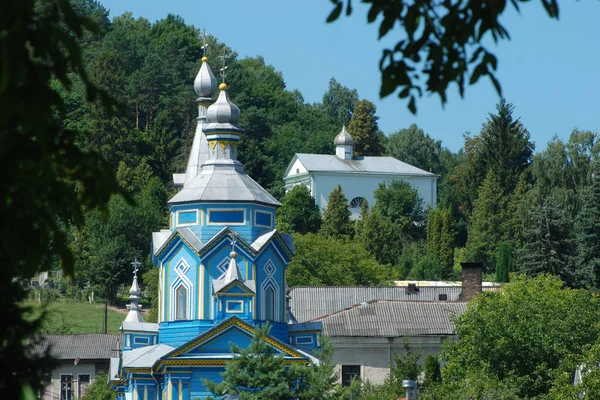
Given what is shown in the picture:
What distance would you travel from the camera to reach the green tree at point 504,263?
7406 centimetres

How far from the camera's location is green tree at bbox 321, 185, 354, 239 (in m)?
80.1

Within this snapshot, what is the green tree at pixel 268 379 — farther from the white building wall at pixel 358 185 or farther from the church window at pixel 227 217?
the white building wall at pixel 358 185

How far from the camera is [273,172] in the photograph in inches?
3698

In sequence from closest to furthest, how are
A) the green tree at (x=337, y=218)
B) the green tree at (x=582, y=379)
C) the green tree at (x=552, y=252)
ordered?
the green tree at (x=582, y=379)
the green tree at (x=552, y=252)
the green tree at (x=337, y=218)

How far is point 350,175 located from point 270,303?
52779mm

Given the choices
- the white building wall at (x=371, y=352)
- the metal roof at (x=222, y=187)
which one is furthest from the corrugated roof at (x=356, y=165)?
the metal roof at (x=222, y=187)

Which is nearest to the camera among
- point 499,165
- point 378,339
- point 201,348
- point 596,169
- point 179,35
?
point 201,348

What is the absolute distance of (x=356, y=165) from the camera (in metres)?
90.8

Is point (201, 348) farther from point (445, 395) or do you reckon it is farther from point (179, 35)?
point (179, 35)

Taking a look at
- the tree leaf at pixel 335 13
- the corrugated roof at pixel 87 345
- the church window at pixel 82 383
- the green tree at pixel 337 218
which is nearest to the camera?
the tree leaf at pixel 335 13

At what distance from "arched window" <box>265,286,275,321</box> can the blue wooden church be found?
0.08ft

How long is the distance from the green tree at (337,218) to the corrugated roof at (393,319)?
31721 mm

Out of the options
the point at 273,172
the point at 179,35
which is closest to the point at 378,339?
the point at 273,172

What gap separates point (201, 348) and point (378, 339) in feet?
Answer: 37.0
